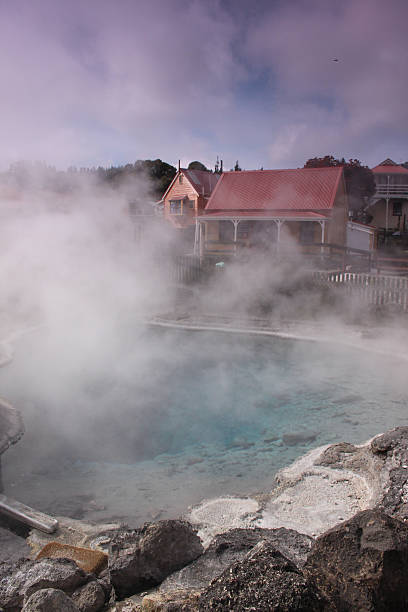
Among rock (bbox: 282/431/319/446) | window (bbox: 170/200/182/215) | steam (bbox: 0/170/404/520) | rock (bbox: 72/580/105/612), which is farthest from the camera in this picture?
window (bbox: 170/200/182/215)

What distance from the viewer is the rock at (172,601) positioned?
2.32 meters

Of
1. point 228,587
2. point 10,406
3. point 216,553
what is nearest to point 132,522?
point 216,553

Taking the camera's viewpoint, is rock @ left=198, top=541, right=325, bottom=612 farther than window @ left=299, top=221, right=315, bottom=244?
No

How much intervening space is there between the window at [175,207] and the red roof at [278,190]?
4808 mm

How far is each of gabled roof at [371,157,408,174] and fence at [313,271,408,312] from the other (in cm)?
2580

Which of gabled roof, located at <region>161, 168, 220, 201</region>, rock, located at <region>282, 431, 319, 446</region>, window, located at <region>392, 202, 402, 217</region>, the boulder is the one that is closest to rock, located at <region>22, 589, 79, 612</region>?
the boulder

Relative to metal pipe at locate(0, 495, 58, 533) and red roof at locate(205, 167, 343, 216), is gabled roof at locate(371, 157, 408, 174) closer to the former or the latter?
red roof at locate(205, 167, 343, 216)

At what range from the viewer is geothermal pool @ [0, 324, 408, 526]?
5.00 metres

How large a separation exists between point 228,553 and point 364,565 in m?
1.12

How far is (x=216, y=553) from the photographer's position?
9.91 feet

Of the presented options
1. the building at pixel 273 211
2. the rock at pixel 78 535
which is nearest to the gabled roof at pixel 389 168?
the building at pixel 273 211

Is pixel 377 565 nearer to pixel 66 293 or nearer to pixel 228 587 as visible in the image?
pixel 228 587

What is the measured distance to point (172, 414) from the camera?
6.94m

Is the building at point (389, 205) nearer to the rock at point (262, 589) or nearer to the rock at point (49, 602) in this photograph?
the rock at point (262, 589)
